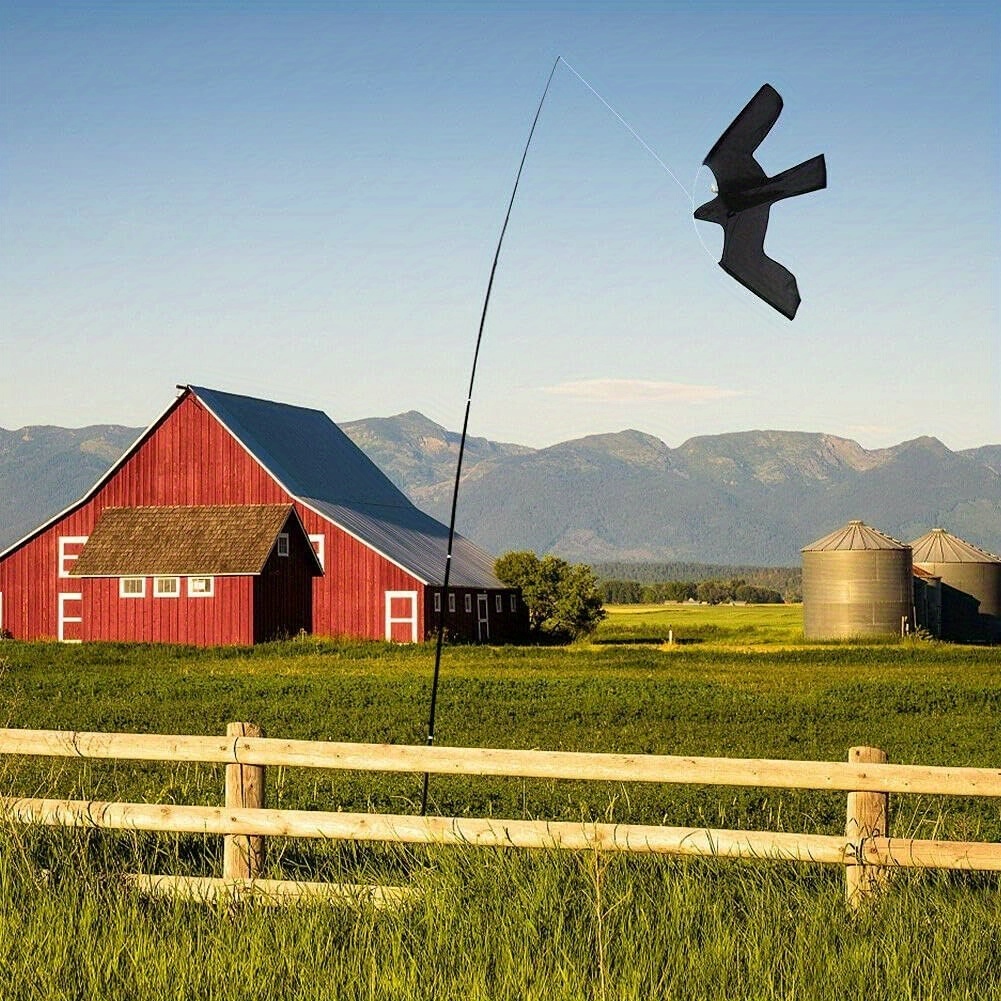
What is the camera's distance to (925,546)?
62.9m

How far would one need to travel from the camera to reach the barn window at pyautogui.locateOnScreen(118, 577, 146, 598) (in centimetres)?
4281

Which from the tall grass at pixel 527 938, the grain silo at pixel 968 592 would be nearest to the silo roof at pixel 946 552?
the grain silo at pixel 968 592

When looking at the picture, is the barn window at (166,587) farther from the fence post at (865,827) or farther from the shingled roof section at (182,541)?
Result: the fence post at (865,827)

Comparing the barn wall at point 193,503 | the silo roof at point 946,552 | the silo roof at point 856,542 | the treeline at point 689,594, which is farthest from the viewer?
the treeline at point 689,594

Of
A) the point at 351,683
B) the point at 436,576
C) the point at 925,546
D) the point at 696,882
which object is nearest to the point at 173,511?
the point at 436,576

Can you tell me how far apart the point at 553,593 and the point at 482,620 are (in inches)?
160

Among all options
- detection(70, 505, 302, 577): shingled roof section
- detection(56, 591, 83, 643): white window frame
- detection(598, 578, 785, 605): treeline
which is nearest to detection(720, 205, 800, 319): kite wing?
detection(70, 505, 302, 577): shingled roof section

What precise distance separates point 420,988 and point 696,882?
6.29 feet

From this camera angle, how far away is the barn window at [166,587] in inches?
1672

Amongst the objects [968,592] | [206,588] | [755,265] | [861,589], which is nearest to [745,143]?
[755,265]

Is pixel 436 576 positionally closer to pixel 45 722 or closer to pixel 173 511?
pixel 173 511

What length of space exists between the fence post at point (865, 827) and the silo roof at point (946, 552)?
54667 millimetres

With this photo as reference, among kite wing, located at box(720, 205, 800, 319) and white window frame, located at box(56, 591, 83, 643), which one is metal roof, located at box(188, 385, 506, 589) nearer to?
white window frame, located at box(56, 591, 83, 643)

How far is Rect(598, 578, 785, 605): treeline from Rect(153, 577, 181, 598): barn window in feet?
429
